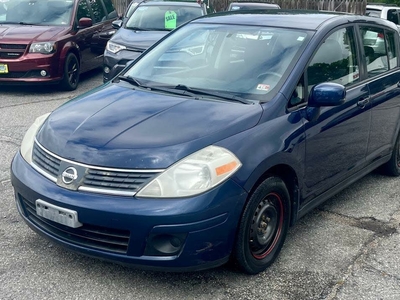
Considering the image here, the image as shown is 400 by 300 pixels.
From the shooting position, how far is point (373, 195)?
528 centimetres

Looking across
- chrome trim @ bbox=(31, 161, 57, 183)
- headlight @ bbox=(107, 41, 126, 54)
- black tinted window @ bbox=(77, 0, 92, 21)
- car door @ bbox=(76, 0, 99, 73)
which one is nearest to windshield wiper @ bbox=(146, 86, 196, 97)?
chrome trim @ bbox=(31, 161, 57, 183)

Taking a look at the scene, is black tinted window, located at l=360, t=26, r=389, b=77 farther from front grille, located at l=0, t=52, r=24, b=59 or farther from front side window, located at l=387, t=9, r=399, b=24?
front side window, located at l=387, t=9, r=399, b=24

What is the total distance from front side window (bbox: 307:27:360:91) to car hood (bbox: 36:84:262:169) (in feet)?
2.39

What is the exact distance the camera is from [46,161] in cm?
355

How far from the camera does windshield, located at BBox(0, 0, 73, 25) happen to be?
9578mm

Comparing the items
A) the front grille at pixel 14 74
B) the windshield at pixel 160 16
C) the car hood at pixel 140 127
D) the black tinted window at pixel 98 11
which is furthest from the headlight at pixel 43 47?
the car hood at pixel 140 127

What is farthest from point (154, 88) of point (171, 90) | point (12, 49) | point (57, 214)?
point (12, 49)

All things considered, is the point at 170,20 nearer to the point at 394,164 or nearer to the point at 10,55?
the point at 10,55

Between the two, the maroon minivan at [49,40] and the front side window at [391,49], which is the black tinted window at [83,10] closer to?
the maroon minivan at [49,40]

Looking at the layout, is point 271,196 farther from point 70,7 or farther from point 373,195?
point 70,7

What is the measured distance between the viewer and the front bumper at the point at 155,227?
3111mm

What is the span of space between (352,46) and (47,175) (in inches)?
109

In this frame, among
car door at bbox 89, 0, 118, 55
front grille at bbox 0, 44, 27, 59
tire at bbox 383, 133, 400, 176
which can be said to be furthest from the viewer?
car door at bbox 89, 0, 118, 55

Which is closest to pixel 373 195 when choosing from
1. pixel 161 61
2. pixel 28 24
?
pixel 161 61
